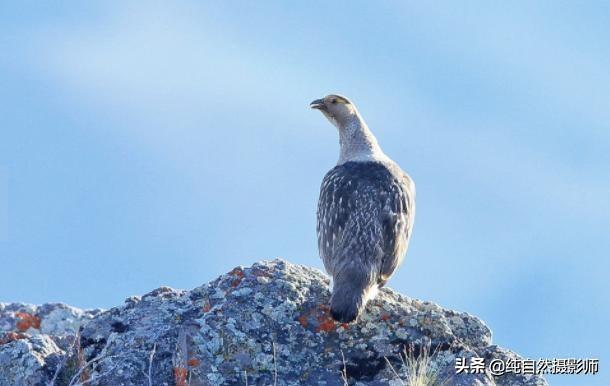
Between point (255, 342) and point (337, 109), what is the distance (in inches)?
193

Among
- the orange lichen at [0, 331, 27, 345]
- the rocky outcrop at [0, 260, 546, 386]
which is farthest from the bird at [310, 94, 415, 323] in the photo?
the orange lichen at [0, 331, 27, 345]

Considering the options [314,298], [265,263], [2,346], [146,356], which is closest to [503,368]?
[314,298]

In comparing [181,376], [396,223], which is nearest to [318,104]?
[396,223]

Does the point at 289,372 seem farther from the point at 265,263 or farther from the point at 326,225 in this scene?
the point at 326,225

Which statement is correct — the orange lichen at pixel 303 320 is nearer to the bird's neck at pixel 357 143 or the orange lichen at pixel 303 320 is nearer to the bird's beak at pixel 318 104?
the bird's neck at pixel 357 143

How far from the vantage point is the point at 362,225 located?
10164 mm

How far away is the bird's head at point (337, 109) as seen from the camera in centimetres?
1251

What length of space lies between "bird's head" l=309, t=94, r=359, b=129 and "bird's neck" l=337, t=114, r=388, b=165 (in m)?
0.06

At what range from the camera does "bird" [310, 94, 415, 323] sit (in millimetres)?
9445

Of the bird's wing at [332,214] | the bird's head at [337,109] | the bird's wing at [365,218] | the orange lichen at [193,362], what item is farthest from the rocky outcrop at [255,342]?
the bird's head at [337,109]

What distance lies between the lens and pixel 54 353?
28.2 feet

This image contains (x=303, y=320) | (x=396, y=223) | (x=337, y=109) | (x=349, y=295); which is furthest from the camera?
(x=337, y=109)

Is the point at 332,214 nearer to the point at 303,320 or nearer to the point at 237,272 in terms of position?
the point at 237,272

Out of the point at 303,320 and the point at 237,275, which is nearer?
the point at 303,320
